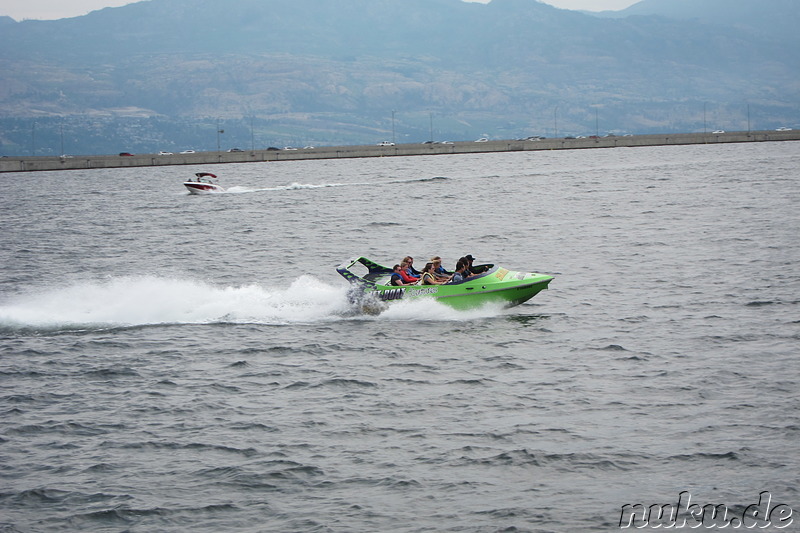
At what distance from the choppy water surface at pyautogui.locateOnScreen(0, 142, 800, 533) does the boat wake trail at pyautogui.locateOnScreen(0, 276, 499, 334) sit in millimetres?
99

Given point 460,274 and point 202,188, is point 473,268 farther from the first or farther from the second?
point 202,188

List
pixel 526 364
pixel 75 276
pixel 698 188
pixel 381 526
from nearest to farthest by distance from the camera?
1. pixel 381 526
2. pixel 526 364
3. pixel 75 276
4. pixel 698 188

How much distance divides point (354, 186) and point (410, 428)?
87.5 m

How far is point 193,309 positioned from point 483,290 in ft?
33.0

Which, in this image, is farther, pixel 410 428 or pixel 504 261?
pixel 504 261

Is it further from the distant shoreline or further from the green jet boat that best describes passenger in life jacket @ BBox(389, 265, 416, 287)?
the distant shoreline

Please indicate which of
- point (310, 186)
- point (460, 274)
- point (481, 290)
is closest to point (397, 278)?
point (460, 274)

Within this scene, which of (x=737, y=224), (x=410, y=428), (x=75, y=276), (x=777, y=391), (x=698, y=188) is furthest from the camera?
(x=698, y=188)

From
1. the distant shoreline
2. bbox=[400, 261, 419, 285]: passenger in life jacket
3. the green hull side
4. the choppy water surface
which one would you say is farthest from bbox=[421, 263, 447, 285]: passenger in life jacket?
the distant shoreline

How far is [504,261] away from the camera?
142 feet

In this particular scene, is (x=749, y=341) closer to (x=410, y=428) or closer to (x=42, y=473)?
(x=410, y=428)

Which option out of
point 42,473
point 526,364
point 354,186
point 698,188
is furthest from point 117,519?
point 354,186

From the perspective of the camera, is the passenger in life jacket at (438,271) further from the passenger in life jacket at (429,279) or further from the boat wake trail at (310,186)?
the boat wake trail at (310,186)

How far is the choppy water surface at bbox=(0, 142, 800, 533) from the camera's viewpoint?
620 inches
